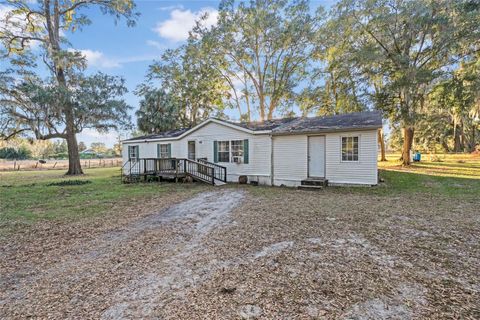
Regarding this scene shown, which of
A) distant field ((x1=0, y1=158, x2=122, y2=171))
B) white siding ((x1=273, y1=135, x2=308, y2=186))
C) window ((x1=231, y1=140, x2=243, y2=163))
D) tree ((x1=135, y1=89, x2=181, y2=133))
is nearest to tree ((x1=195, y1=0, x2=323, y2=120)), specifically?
tree ((x1=135, y1=89, x2=181, y2=133))

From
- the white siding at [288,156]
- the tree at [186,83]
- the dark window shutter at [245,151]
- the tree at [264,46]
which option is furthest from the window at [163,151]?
the tree at [264,46]

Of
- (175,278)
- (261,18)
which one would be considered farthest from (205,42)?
(175,278)

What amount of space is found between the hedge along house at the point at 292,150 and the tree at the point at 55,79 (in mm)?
7042

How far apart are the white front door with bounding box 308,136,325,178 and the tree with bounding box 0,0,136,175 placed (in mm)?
13635

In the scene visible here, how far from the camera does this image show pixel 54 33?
17.0m

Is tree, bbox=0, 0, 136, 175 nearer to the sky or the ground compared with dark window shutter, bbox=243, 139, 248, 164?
nearer to the sky

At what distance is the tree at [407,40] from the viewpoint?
48.0 ft

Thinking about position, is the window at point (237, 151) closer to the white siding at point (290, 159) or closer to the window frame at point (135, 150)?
the white siding at point (290, 159)

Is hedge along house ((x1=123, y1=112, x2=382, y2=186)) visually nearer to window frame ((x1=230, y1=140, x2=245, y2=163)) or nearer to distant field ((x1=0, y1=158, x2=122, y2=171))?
window frame ((x1=230, y1=140, x2=245, y2=163))

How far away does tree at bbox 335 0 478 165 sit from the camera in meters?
14.6

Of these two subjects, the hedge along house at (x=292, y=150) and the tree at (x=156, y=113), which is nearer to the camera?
the hedge along house at (x=292, y=150)

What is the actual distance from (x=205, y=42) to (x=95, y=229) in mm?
20520

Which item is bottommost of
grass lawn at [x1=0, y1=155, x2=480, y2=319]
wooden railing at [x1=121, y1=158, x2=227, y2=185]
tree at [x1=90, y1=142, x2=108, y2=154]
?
grass lawn at [x1=0, y1=155, x2=480, y2=319]

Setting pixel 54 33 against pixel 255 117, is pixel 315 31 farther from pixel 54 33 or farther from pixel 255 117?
pixel 54 33
